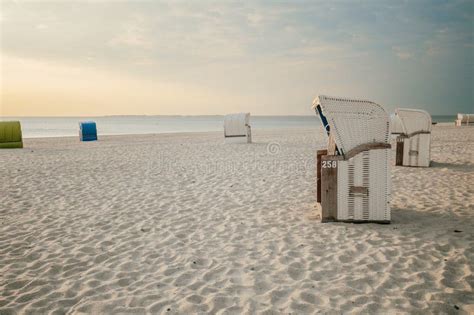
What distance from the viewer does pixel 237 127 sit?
18984 millimetres

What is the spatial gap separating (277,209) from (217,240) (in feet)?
5.89

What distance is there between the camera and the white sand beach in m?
3.18

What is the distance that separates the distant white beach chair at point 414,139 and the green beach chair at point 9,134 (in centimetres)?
1752

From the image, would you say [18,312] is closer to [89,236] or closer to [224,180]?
[89,236]

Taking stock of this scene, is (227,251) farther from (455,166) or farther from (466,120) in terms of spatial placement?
(466,120)

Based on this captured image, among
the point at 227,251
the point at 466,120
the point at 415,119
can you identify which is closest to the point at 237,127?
the point at 415,119

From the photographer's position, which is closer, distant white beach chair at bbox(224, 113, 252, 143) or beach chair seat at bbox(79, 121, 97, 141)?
distant white beach chair at bbox(224, 113, 252, 143)

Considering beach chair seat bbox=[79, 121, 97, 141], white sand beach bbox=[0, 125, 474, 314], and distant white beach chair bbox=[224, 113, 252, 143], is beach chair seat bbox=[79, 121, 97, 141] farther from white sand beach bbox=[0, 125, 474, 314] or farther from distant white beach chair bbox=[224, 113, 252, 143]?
white sand beach bbox=[0, 125, 474, 314]

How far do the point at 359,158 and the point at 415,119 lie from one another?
6000 millimetres

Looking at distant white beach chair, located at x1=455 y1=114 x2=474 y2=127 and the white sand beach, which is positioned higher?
distant white beach chair, located at x1=455 y1=114 x2=474 y2=127

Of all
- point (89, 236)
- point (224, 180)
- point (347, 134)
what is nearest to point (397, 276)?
point (347, 134)

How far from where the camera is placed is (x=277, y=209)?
614 centimetres

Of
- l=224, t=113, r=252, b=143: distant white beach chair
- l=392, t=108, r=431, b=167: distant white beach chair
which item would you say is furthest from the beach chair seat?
l=392, t=108, r=431, b=167: distant white beach chair

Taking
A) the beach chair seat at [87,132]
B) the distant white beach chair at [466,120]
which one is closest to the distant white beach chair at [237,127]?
the beach chair seat at [87,132]
